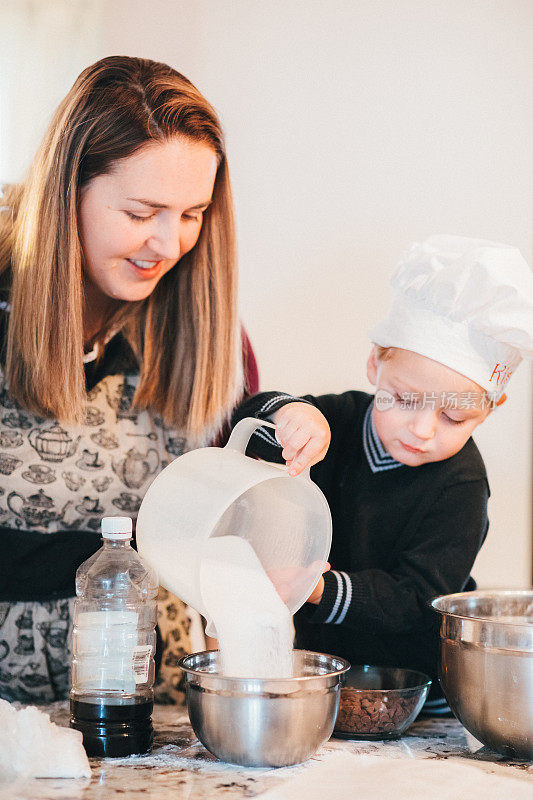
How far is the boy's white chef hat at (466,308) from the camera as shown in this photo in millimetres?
1115

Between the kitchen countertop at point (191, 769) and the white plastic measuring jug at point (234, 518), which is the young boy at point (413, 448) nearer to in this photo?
the white plastic measuring jug at point (234, 518)

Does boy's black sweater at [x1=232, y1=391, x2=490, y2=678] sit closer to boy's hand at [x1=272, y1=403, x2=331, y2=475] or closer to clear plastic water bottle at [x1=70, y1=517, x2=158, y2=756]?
boy's hand at [x1=272, y1=403, x2=331, y2=475]

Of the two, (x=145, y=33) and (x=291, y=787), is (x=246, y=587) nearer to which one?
(x=291, y=787)

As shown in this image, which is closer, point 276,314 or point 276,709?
point 276,709

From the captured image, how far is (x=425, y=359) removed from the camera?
46.4 inches

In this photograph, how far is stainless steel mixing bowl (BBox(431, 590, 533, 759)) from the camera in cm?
95

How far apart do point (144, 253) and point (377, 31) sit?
57cm

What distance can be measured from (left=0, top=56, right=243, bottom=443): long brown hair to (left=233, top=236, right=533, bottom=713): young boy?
0.11 meters

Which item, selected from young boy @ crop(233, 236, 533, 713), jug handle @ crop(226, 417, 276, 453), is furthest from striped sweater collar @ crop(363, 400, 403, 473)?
jug handle @ crop(226, 417, 276, 453)

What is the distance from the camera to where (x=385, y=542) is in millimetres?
1275

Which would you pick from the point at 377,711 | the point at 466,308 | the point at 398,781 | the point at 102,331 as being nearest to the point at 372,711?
the point at 377,711

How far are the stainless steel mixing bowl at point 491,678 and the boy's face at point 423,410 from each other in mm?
253

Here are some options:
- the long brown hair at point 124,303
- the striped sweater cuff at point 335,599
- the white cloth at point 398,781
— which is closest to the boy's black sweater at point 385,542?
the striped sweater cuff at point 335,599

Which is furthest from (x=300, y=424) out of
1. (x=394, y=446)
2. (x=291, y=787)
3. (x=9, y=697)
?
(x=9, y=697)
